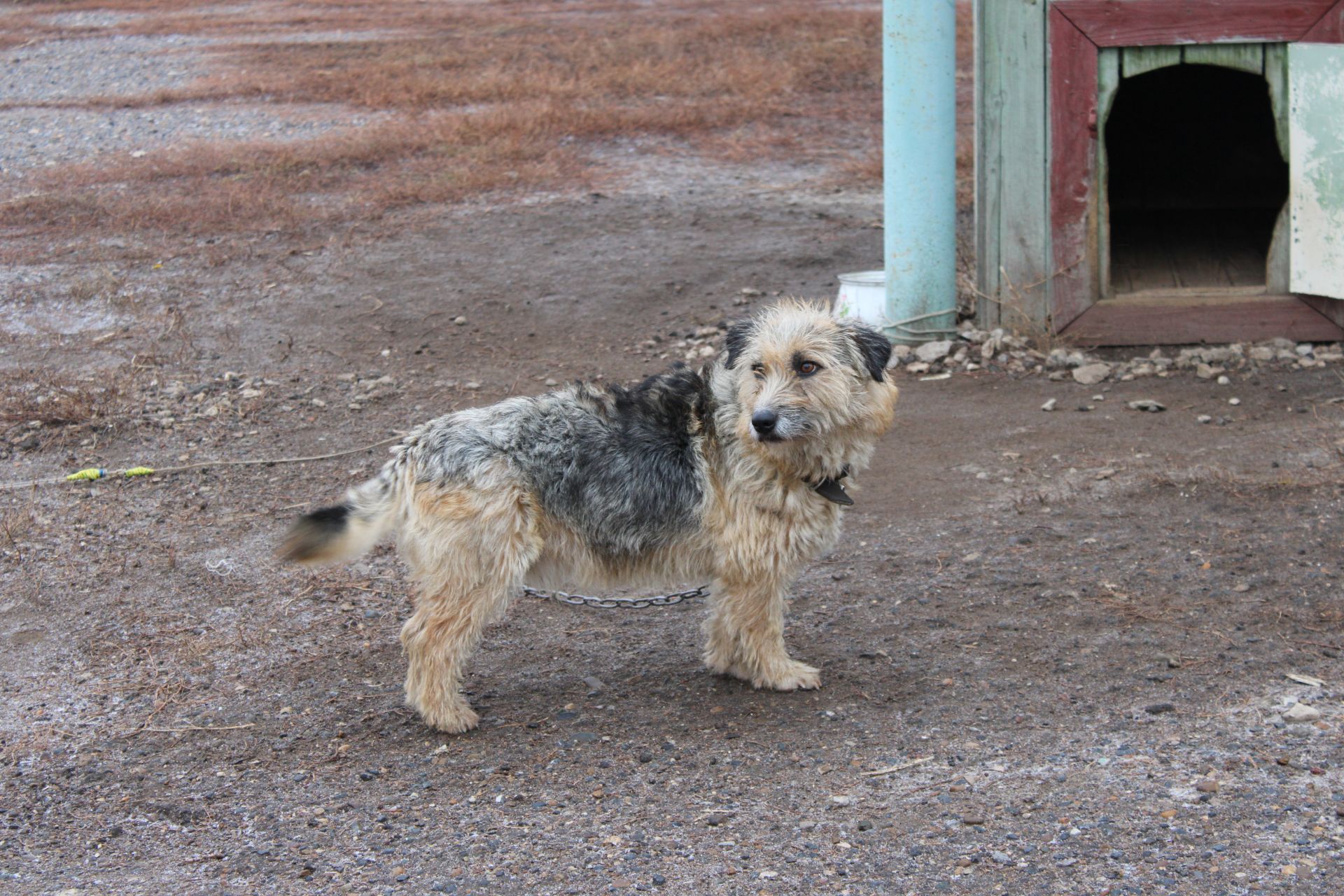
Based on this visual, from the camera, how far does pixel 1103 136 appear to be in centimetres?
838

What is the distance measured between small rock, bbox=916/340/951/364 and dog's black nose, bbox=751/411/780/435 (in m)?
4.42

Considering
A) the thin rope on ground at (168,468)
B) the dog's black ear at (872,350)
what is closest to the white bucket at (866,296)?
the thin rope on ground at (168,468)

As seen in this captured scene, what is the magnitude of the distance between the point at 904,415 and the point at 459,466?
13.5ft

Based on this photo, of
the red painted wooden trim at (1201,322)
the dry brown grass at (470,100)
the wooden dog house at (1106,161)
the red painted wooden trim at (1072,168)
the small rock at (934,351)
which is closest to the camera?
the wooden dog house at (1106,161)

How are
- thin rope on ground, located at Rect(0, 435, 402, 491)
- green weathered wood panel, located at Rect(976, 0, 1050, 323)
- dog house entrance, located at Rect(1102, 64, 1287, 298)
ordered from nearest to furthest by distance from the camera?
thin rope on ground, located at Rect(0, 435, 402, 491) → green weathered wood panel, located at Rect(976, 0, 1050, 323) → dog house entrance, located at Rect(1102, 64, 1287, 298)

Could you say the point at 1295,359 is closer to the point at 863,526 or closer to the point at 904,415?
the point at 904,415

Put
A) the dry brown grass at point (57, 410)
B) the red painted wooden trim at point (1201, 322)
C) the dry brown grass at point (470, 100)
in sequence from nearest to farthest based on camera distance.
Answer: the dry brown grass at point (57, 410) < the red painted wooden trim at point (1201, 322) < the dry brown grass at point (470, 100)

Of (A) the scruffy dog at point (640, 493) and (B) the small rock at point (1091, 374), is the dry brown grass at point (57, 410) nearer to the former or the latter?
(A) the scruffy dog at point (640, 493)

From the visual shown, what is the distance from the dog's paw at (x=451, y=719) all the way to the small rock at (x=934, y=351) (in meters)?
4.82

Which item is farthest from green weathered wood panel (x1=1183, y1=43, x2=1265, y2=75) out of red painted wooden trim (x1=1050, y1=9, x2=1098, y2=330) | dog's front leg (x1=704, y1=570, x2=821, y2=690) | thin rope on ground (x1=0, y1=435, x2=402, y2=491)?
thin rope on ground (x1=0, y1=435, x2=402, y2=491)

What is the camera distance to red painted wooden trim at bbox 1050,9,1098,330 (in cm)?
816

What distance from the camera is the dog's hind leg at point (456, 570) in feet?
14.8

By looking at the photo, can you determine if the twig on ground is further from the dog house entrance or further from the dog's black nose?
the dog house entrance

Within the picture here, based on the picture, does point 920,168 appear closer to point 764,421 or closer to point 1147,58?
point 1147,58
